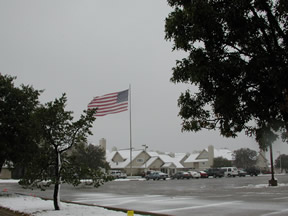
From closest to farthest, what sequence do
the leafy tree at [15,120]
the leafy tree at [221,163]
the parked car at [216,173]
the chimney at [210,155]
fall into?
1. the leafy tree at [15,120]
2. the parked car at [216,173]
3. the leafy tree at [221,163]
4. the chimney at [210,155]

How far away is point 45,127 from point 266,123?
25.5ft

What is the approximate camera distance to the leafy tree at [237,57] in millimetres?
7109

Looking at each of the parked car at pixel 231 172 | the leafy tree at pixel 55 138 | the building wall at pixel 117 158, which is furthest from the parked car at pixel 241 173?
the leafy tree at pixel 55 138

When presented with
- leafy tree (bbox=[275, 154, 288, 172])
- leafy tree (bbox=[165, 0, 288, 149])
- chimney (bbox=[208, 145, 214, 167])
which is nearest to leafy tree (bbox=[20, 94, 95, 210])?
leafy tree (bbox=[165, 0, 288, 149])

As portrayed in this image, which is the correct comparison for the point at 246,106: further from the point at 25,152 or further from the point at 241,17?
the point at 25,152

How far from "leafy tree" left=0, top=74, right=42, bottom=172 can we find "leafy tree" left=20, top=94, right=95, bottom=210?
681 centimetres

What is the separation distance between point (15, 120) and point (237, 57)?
1507 cm

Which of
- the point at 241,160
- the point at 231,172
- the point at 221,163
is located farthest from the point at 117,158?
the point at 231,172

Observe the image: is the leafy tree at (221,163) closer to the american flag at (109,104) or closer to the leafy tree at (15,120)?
the american flag at (109,104)

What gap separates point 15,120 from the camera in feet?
62.3

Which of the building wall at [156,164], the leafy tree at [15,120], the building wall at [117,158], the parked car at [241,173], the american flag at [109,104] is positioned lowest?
the parked car at [241,173]

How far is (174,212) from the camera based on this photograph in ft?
39.8

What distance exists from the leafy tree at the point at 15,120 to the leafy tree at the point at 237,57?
13.4 m

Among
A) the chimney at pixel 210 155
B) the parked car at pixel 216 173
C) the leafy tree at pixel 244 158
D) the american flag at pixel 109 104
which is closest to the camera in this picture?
the american flag at pixel 109 104
